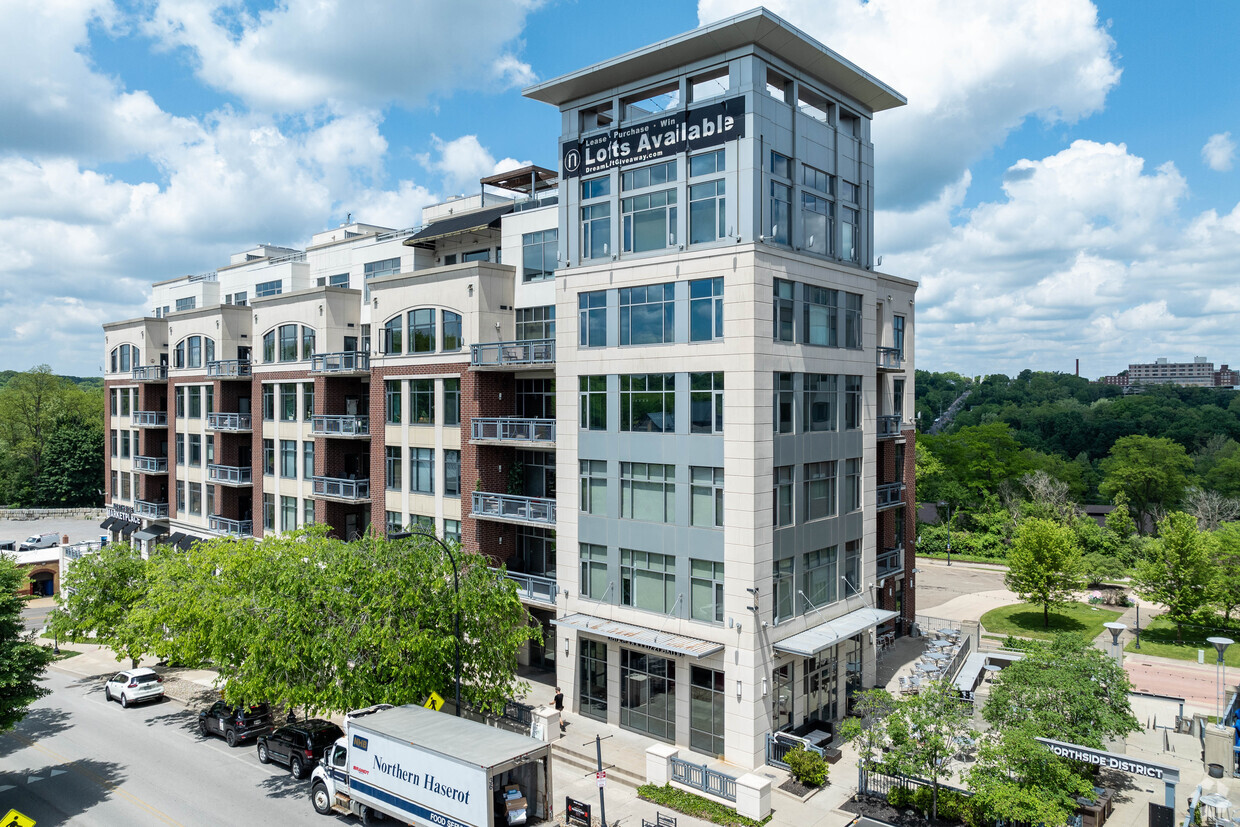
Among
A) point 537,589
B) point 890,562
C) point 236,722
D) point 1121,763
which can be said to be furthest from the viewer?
point 890,562

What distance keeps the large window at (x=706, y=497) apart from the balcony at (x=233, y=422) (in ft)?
105

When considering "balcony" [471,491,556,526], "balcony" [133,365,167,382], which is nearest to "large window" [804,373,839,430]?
"balcony" [471,491,556,526]

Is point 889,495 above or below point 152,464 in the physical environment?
below

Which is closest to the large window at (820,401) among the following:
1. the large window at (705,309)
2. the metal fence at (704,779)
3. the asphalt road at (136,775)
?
the large window at (705,309)

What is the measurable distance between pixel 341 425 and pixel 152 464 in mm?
24131

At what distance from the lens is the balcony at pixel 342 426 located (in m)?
40.9

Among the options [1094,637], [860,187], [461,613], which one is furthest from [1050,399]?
[461,613]

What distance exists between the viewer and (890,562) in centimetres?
3916

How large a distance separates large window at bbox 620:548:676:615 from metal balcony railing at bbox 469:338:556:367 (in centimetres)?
901

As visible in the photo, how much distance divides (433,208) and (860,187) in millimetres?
24574

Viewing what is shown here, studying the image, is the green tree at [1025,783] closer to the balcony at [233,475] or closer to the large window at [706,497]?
the large window at [706,497]

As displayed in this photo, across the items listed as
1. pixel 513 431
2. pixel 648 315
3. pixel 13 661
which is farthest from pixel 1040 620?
pixel 13 661

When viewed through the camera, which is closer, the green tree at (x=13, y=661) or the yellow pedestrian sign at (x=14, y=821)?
the yellow pedestrian sign at (x=14, y=821)

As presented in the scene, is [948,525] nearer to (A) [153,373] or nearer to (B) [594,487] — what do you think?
(B) [594,487]
